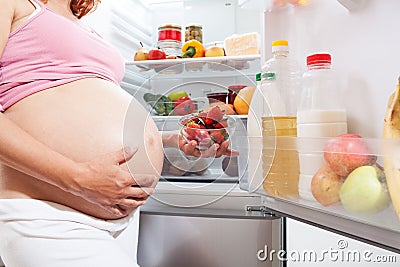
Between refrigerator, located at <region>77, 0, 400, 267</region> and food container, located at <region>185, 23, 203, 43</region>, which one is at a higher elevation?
food container, located at <region>185, 23, 203, 43</region>

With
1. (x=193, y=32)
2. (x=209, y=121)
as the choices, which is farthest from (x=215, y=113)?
(x=193, y=32)

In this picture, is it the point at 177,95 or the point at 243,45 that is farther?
the point at 243,45

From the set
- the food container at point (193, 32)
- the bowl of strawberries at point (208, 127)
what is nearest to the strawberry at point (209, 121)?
the bowl of strawberries at point (208, 127)

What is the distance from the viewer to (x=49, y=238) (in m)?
0.68

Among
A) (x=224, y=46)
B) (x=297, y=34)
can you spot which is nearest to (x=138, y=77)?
(x=224, y=46)

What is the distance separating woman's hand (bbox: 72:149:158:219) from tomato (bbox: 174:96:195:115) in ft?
0.37

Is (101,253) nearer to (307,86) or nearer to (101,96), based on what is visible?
(101,96)

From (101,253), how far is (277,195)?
0.33 m

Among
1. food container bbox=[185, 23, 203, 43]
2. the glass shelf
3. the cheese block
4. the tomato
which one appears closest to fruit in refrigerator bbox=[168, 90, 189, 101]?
the tomato

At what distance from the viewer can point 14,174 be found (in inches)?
28.3

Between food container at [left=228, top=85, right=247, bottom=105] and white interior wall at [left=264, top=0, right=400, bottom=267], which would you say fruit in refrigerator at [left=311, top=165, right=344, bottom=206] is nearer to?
white interior wall at [left=264, top=0, right=400, bottom=267]

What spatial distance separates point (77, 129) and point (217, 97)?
0.29 m

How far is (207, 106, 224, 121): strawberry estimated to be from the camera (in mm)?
699

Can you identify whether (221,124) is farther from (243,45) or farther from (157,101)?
(243,45)
